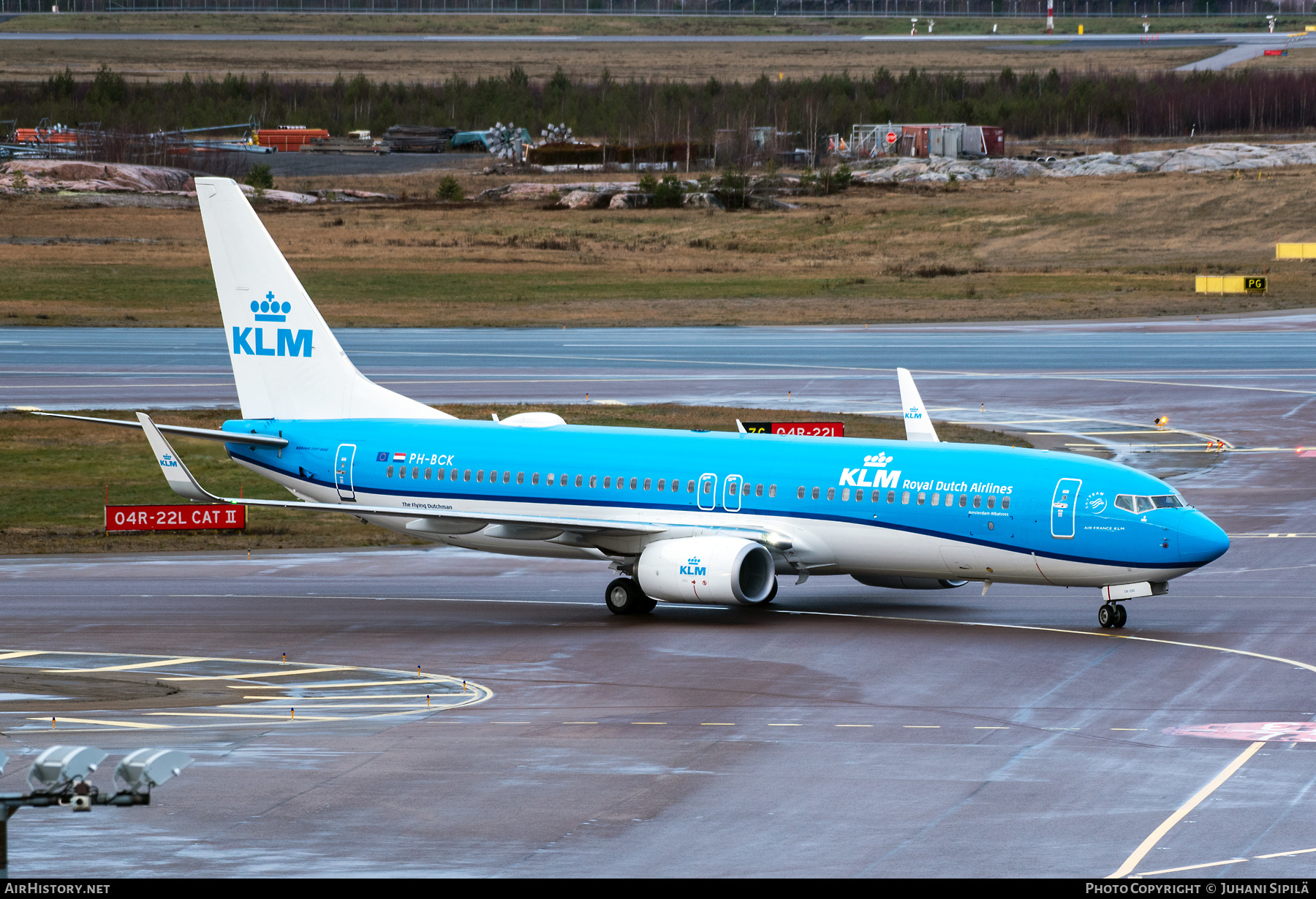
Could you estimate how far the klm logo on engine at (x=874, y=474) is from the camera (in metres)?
40.6

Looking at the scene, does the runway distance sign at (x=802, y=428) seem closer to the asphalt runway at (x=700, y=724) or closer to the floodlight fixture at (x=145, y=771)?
the asphalt runway at (x=700, y=724)

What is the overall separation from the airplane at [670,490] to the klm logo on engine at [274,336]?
0.15 feet

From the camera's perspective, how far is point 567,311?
390 ft

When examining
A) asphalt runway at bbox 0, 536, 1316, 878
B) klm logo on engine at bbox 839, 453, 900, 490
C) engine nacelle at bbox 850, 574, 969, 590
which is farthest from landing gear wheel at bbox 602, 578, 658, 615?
klm logo on engine at bbox 839, 453, 900, 490

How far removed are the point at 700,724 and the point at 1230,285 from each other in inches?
4008

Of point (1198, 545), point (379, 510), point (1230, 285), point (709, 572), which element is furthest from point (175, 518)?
point (1230, 285)

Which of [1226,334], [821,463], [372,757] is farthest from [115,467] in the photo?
[1226,334]

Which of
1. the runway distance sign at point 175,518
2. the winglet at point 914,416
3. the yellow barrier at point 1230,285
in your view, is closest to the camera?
the winglet at point 914,416

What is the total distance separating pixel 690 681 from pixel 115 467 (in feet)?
123

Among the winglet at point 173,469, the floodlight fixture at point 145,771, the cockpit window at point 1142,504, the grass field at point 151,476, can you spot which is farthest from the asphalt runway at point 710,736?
the floodlight fixture at point 145,771

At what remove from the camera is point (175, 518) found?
55.3 meters

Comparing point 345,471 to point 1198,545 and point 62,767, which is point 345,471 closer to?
point 1198,545

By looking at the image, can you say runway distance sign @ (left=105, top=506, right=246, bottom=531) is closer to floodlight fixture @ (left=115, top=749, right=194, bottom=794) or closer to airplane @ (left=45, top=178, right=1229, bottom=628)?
airplane @ (left=45, top=178, right=1229, bottom=628)

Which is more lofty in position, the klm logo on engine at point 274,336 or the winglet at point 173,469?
Result: the klm logo on engine at point 274,336
